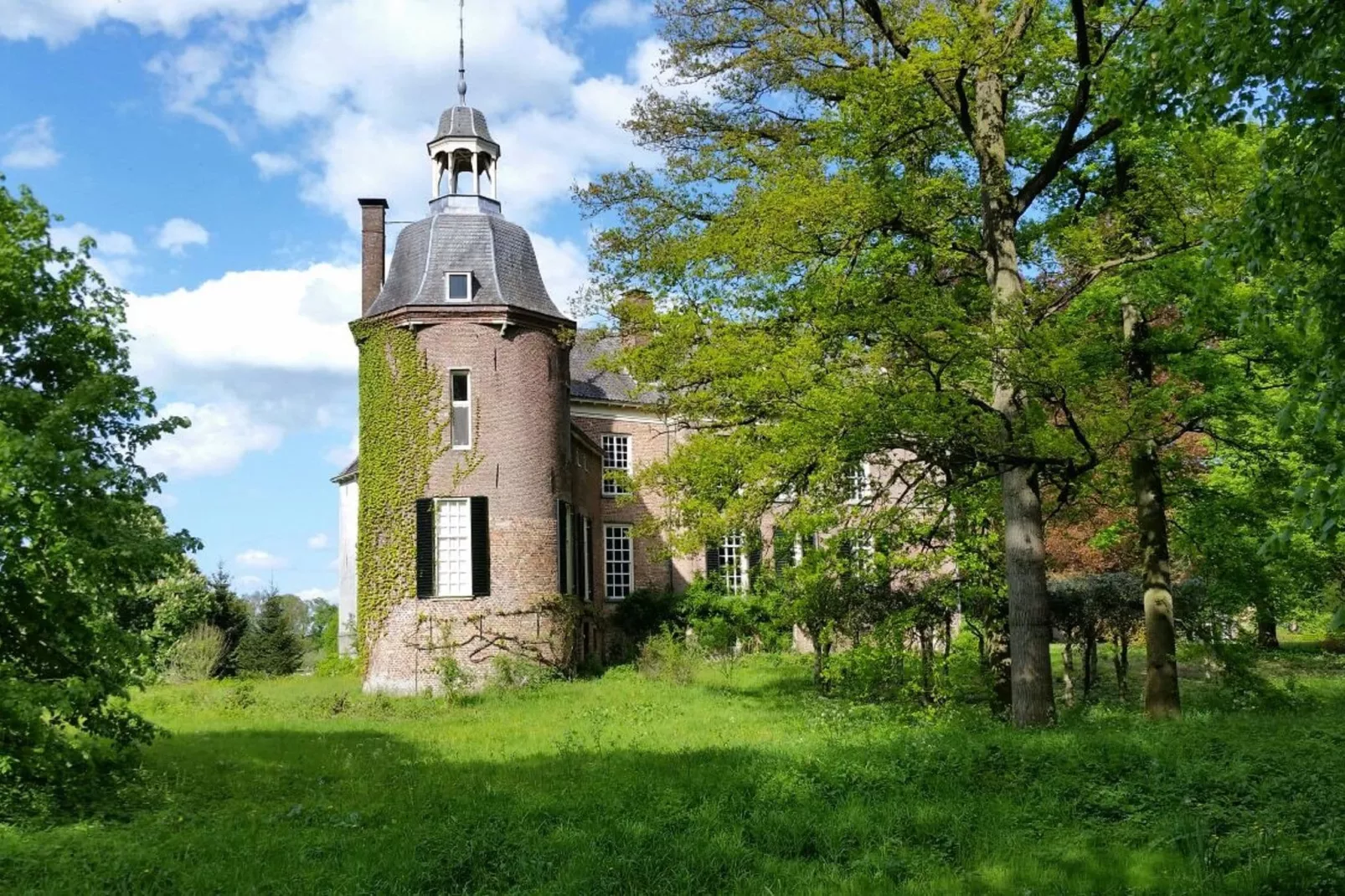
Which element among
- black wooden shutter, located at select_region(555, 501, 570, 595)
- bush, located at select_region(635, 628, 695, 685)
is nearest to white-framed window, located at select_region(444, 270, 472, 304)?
black wooden shutter, located at select_region(555, 501, 570, 595)

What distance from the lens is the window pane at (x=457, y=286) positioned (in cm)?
2506

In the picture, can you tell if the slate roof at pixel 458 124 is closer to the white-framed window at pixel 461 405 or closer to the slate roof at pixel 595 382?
the white-framed window at pixel 461 405

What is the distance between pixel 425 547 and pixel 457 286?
622 centimetres

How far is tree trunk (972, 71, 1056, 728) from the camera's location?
44.4 ft

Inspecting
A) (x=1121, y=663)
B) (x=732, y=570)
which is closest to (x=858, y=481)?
(x=1121, y=663)

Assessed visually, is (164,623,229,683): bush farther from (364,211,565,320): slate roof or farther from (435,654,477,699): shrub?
(364,211,565,320): slate roof

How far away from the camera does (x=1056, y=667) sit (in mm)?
26156

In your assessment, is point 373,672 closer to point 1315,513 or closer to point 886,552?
point 886,552

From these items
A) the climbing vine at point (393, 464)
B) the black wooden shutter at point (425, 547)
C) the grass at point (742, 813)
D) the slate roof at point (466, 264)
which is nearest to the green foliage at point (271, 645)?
the climbing vine at point (393, 464)

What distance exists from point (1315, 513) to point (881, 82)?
8.69 meters

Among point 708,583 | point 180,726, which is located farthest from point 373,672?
point 708,583

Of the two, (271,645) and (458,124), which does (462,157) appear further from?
(271,645)

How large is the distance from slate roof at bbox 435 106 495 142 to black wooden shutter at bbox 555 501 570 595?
31.2 ft

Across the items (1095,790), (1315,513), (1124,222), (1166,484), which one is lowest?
(1095,790)
